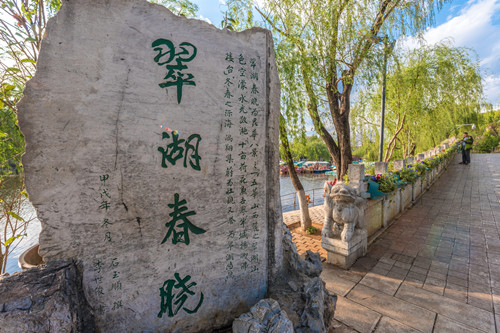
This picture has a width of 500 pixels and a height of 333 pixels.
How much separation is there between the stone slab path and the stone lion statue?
0.57 metres

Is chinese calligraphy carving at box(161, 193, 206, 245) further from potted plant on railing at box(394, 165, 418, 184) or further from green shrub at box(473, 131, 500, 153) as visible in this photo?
green shrub at box(473, 131, 500, 153)

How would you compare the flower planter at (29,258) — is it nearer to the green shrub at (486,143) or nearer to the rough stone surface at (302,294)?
the rough stone surface at (302,294)

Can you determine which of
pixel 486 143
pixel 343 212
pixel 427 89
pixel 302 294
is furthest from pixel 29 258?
pixel 486 143

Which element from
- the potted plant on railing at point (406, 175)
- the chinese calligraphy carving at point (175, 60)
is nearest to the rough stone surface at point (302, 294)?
the chinese calligraphy carving at point (175, 60)

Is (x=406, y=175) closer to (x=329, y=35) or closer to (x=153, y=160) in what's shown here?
(x=329, y=35)

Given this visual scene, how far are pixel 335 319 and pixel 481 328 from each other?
143 centimetres

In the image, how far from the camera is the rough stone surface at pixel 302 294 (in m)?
1.84

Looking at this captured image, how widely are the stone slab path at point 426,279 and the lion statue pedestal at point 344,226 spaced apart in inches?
7.6

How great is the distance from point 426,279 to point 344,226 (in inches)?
49.2

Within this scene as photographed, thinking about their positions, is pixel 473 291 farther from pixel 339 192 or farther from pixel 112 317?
pixel 112 317

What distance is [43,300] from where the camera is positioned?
4.12ft

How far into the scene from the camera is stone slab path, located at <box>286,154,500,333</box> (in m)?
2.38

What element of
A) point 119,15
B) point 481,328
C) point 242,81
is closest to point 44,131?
point 119,15

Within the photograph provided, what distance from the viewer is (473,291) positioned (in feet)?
9.23
